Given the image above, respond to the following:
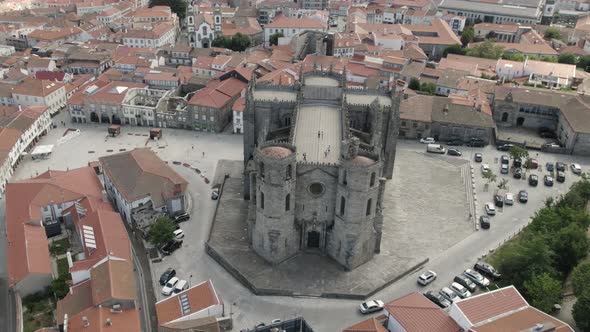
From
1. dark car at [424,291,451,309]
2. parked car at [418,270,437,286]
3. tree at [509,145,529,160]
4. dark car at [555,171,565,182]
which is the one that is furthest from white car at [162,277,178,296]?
dark car at [555,171,565,182]

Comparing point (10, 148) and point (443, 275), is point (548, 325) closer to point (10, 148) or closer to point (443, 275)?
point (443, 275)

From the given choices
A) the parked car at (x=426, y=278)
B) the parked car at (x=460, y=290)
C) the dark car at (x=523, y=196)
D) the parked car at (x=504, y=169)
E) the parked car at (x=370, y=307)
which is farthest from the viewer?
the parked car at (x=504, y=169)

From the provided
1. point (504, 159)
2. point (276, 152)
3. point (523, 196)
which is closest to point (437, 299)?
point (276, 152)

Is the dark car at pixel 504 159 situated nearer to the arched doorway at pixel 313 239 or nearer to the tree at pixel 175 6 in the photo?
the arched doorway at pixel 313 239

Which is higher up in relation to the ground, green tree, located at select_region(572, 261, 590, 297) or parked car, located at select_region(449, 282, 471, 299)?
green tree, located at select_region(572, 261, 590, 297)

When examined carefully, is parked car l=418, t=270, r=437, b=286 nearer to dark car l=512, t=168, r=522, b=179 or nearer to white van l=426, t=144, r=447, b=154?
dark car l=512, t=168, r=522, b=179

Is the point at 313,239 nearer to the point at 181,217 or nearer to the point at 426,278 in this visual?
the point at 426,278

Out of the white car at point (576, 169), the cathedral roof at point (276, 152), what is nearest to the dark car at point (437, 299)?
the cathedral roof at point (276, 152)
